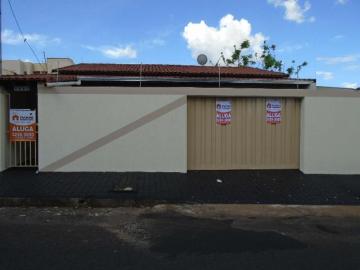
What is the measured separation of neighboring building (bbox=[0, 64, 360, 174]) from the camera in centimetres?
1171

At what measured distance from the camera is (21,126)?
39.4 feet

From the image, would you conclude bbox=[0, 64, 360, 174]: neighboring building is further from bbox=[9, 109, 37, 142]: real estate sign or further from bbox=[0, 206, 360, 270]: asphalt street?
bbox=[0, 206, 360, 270]: asphalt street

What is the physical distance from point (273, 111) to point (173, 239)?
6.94m

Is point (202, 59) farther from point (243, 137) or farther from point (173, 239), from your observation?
point (173, 239)

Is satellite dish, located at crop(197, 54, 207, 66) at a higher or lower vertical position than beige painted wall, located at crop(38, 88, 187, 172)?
higher

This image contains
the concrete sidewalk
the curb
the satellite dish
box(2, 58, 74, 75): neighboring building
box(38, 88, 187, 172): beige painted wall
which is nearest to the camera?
the curb

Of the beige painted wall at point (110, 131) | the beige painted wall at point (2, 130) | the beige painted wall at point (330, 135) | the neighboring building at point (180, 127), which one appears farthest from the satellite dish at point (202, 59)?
the beige painted wall at point (2, 130)

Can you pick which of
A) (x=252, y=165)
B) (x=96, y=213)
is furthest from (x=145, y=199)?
(x=252, y=165)

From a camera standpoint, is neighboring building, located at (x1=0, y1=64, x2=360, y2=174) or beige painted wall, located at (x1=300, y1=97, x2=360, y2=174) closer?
neighboring building, located at (x1=0, y1=64, x2=360, y2=174)

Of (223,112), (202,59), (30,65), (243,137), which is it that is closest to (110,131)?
(223,112)

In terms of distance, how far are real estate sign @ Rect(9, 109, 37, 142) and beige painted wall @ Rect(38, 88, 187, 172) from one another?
0.50 m

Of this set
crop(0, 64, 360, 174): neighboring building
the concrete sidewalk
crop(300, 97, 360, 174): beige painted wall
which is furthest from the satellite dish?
the concrete sidewalk

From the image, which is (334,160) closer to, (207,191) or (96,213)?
(207,191)

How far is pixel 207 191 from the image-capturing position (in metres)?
9.84
